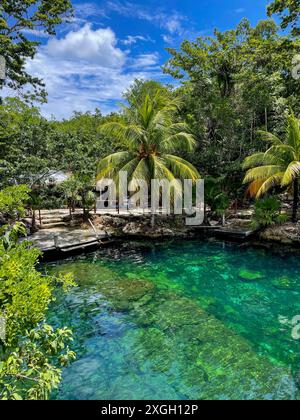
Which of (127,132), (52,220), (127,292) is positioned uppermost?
(127,132)

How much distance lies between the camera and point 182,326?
7.23 meters

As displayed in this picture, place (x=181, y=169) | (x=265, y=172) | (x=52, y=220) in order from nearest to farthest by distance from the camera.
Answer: (x=265, y=172) < (x=181, y=169) < (x=52, y=220)

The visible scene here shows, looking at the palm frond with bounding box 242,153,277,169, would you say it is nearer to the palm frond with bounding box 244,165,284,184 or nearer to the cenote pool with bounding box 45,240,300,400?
the palm frond with bounding box 244,165,284,184

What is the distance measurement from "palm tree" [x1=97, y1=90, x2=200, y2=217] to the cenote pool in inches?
164

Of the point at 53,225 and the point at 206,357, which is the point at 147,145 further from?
the point at 206,357

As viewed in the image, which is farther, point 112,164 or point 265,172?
point 112,164

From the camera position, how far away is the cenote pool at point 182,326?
5324mm

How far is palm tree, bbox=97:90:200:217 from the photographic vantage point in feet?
45.4

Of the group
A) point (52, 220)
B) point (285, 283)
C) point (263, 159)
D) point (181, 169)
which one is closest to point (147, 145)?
point (181, 169)

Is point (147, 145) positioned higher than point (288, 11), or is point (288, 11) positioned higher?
point (288, 11)

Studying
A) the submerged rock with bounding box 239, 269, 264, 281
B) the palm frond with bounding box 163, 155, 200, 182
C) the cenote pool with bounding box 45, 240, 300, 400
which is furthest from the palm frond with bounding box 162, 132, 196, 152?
the submerged rock with bounding box 239, 269, 264, 281

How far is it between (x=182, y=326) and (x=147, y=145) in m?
9.53

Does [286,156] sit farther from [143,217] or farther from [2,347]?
[2,347]

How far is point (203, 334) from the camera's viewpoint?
688 cm
